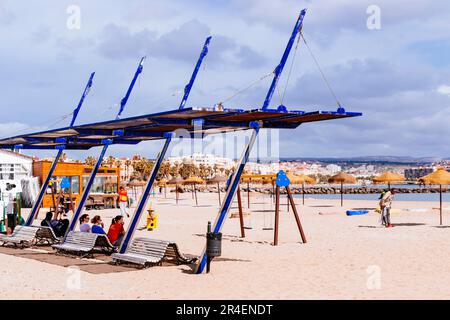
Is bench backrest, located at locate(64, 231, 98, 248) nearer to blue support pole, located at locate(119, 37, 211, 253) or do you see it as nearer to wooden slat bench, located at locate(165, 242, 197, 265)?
blue support pole, located at locate(119, 37, 211, 253)

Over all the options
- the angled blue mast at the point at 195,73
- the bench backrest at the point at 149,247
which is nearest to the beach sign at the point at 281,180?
the angled blue mast at the point at 195,73

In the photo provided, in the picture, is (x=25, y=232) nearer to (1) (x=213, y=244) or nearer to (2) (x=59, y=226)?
(2) (x=59, y=226)

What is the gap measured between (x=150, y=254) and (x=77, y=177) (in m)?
24.4

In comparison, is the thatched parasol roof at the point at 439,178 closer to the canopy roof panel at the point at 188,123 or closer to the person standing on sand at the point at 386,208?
the person standing on sand at the point at 386,208

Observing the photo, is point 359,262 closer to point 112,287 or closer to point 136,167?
point 112,287

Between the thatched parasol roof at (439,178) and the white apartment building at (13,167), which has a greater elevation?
the white apartment building at (13,167)

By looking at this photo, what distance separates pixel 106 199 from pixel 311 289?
2850 centimetres

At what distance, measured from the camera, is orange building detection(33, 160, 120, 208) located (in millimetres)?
35125

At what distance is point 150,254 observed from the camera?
12.5 m

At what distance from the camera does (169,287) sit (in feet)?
33.3

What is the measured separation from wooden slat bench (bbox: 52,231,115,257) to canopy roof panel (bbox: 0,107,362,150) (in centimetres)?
228

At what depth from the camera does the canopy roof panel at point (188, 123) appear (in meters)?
11.1

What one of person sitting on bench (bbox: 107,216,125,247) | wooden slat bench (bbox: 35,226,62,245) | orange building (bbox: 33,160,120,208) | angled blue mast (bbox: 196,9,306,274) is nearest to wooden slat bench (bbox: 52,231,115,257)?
person sitting on bench (bbox: 107,216,125,247)
